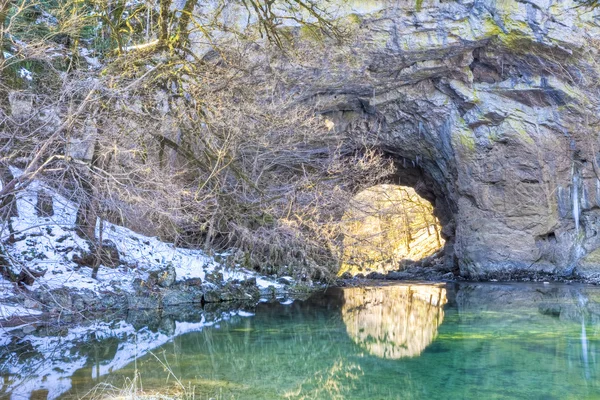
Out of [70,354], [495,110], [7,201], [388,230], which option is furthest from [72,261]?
[495,110]

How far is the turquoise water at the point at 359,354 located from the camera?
18.4 ft

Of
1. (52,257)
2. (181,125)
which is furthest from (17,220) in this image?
(181,125)

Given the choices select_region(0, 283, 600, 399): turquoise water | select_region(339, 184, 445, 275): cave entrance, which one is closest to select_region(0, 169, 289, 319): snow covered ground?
select_region(0, 283, 600, 399): turquoise water

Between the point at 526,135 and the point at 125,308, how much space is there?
1100cm

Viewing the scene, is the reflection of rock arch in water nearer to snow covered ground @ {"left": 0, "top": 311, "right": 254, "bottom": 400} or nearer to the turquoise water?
the turquoise water

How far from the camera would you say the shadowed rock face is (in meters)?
14.2

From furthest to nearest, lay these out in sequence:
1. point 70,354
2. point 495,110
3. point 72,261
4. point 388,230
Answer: point 388,230, point 495,110, point 72,261, point 70,354

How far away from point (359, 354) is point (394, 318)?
2902 millimetres

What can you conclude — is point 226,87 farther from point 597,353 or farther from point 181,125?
point 597,353

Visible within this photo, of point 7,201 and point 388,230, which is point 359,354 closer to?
point 7,201

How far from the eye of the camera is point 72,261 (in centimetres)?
1068

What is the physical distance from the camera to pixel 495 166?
1625 centimetres

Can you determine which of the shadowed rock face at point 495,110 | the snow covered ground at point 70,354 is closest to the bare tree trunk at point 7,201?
the snow covered ground at point 70,354

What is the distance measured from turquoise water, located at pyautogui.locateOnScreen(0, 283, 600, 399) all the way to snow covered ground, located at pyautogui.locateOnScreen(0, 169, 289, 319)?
1.29 metres
